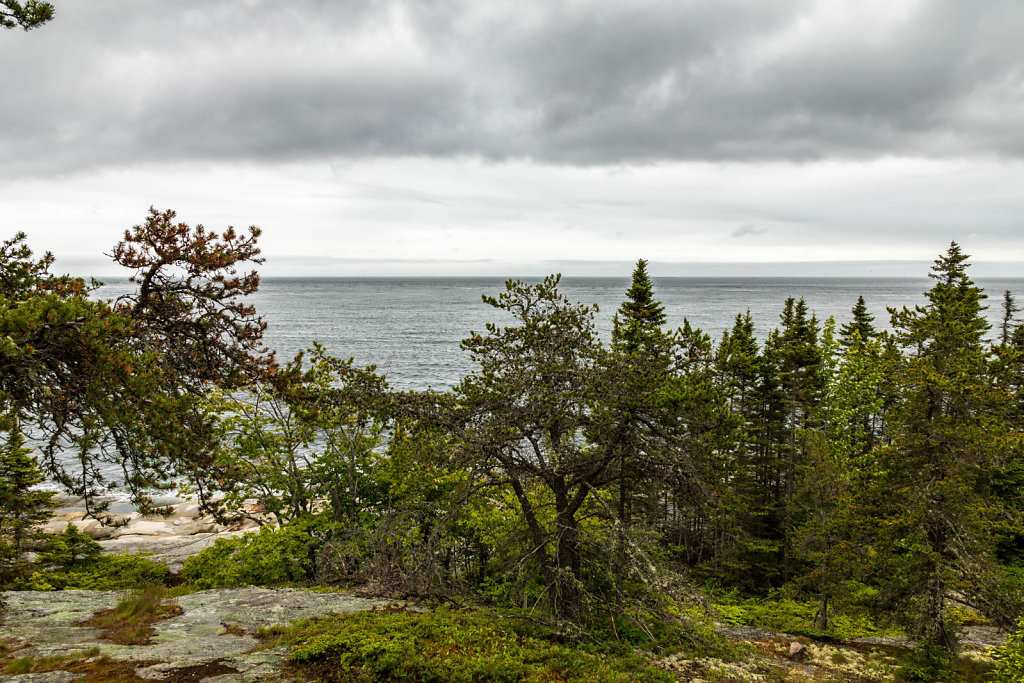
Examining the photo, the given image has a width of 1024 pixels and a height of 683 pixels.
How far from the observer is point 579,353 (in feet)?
35.6

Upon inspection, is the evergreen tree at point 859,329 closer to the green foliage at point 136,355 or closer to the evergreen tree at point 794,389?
the evergreen tree at point 794,389

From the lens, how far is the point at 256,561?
Result: 47.8 ft

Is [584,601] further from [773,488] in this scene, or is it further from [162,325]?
[773,488]

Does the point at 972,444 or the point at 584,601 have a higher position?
the point at 972,444

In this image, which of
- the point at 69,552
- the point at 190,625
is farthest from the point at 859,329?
the point at 69,552

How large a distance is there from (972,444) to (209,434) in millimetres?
16908

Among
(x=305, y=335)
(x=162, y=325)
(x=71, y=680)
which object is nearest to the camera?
(x=71, y=680)

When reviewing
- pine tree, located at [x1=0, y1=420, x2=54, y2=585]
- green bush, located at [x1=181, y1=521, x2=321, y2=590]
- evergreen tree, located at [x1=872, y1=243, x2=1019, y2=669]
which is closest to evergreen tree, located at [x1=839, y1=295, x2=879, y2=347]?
evergreen tree, located at [x1=872, y1=243, x2=1019, y2=669]

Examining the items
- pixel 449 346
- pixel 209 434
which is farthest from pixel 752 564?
pixel 449 346

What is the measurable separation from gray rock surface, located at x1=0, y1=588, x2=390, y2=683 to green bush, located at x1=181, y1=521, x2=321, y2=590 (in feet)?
8.96

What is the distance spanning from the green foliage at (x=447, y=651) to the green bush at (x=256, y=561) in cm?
600

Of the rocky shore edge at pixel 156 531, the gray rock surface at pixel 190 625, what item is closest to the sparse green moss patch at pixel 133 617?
the gray rock surface at pixel 190 625

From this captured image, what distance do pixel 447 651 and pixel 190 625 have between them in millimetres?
4821

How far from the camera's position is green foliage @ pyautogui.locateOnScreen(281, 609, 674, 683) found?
7816mm
